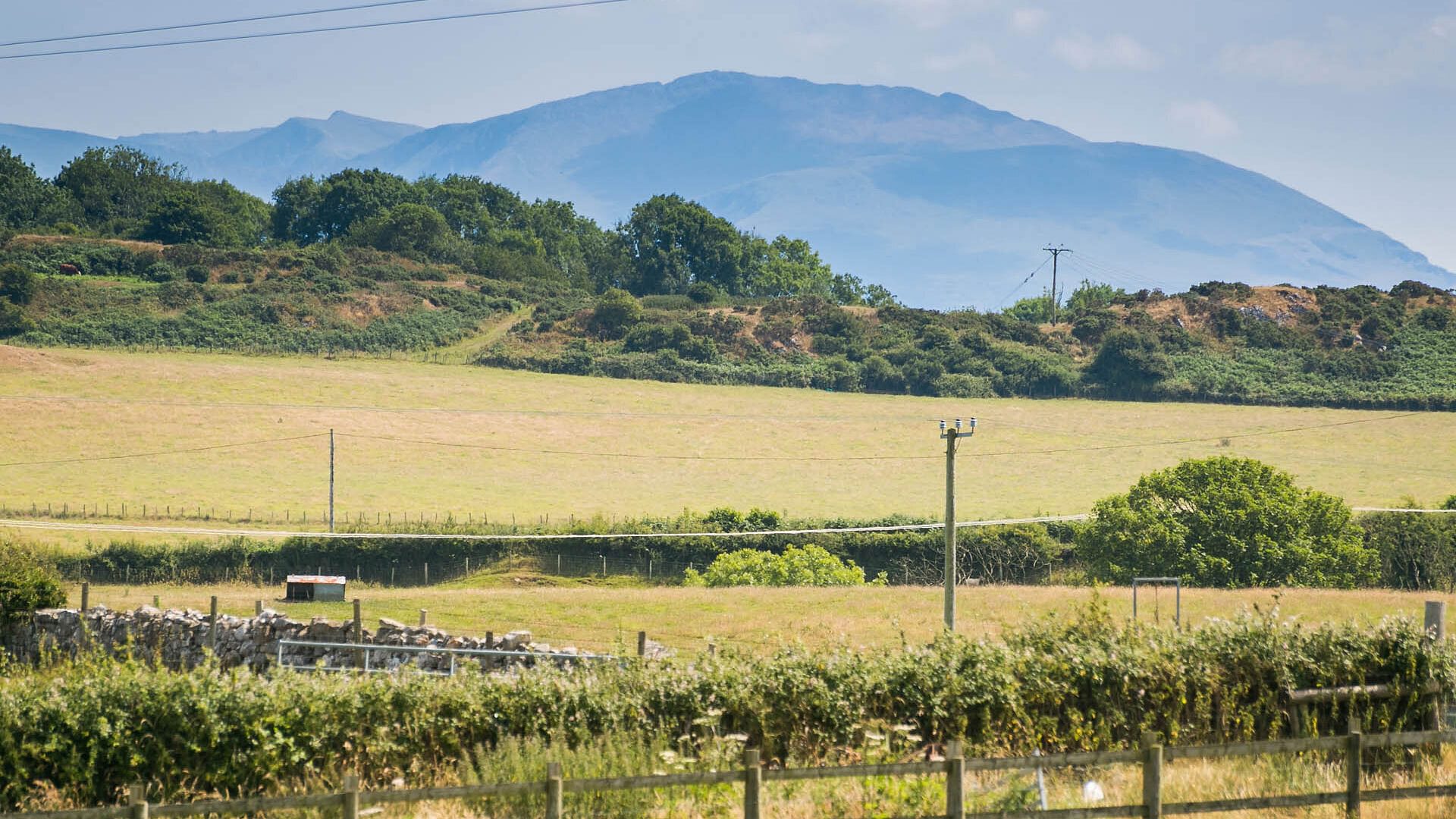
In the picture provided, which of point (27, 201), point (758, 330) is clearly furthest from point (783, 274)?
point (27, 201)

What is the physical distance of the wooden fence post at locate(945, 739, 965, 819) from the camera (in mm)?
10328

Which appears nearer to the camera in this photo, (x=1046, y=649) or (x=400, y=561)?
(x=1046, y=649)

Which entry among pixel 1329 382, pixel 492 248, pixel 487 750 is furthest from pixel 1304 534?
pixel 492 248

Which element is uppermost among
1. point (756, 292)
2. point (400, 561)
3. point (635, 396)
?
point (756, 292)

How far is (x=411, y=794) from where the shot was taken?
412 inches

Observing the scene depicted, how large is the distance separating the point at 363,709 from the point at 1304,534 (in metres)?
43.0

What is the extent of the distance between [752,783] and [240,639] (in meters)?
19.4

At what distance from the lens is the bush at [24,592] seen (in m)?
28.5

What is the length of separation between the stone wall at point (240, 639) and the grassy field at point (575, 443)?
2934cm

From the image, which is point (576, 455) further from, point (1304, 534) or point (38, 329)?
point (38, 329)

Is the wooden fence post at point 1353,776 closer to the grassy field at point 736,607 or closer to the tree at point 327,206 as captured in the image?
the grassy field at point 736,607

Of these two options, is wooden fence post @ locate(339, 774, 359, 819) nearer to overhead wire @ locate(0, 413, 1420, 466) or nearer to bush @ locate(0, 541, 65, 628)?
bush @ locate(0, 541, 65, 628)

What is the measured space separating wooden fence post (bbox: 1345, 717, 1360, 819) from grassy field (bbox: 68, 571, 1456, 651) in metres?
17.6

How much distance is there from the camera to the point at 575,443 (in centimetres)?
7831
